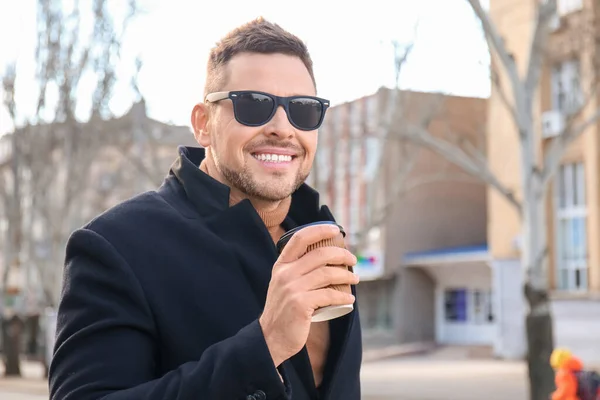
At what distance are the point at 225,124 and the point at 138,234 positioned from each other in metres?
0.27

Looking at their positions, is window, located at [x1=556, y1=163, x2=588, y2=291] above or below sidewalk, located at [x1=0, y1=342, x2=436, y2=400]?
above

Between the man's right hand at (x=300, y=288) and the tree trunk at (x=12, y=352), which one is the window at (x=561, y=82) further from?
the man's right hand at (x=300, y=288)

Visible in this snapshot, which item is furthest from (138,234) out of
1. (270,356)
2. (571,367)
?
(571,367)

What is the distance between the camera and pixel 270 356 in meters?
1.44

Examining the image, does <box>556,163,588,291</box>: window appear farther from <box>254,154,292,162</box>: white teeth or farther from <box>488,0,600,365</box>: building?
<box>254,154,292,162</box>: white teeth

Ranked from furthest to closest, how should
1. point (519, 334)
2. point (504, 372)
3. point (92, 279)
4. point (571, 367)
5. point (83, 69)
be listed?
1. point (519, 334)
2. point (504, 372)
3. point (83, 69)
4. point (571, 367)
5. point (92, 279)

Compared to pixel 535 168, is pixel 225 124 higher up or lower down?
lower down

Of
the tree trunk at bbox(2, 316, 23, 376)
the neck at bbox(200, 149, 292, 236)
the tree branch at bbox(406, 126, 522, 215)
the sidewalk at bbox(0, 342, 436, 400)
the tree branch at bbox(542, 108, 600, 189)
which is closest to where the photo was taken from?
the neck at bbox(200, 149, 292, 236)

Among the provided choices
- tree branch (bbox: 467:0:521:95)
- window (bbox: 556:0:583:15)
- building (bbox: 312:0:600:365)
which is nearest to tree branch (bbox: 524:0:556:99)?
tree branch (bbox: 467:0:521:95)

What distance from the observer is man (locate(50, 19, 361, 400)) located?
143 centimetres

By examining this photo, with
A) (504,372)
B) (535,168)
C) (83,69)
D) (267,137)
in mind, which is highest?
(83,69)

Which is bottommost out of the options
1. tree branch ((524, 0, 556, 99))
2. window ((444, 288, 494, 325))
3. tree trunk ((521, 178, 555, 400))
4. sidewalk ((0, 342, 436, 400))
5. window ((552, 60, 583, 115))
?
sidewalk ((0, 342, 436, 400))

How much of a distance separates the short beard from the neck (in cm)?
3

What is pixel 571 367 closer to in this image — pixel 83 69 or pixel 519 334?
pixel 83 69
